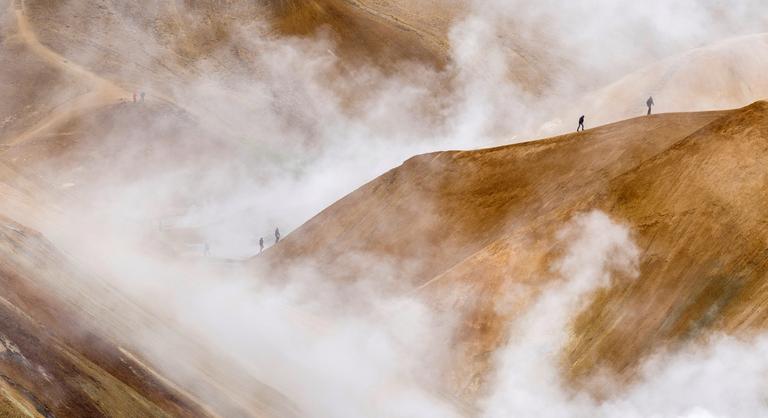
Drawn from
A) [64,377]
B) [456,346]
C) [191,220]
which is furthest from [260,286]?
[64,377]

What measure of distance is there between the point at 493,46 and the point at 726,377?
4171cm

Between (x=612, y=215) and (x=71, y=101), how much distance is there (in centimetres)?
3656

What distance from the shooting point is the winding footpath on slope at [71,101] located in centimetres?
5500

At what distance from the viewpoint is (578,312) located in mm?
31250

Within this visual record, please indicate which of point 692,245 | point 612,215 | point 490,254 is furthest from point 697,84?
point 692,245

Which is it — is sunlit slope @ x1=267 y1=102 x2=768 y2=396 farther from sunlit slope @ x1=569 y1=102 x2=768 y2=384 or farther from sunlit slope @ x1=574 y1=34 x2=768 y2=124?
sunlit slope @ x1=574 y1=34 x2=768 y2=124

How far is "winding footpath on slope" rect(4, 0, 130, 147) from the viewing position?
180 ft

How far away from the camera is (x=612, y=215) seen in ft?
105

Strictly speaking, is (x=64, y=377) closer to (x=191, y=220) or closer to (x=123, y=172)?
(x=191, y=220)

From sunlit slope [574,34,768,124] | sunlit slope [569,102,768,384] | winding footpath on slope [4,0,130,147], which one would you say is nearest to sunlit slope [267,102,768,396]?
sunlit slope [569,102,768,384]

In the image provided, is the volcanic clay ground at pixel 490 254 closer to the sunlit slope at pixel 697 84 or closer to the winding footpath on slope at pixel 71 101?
the sunlit slope at pixel 697 84

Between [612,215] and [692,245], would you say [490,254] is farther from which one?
[692,245]

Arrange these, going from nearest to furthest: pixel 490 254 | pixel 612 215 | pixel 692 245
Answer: pixel 692 245
pixel 612 215
pixel 490 254

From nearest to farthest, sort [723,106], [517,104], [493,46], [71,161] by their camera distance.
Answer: [723,106], [71,161], [517,104], [493,46]
